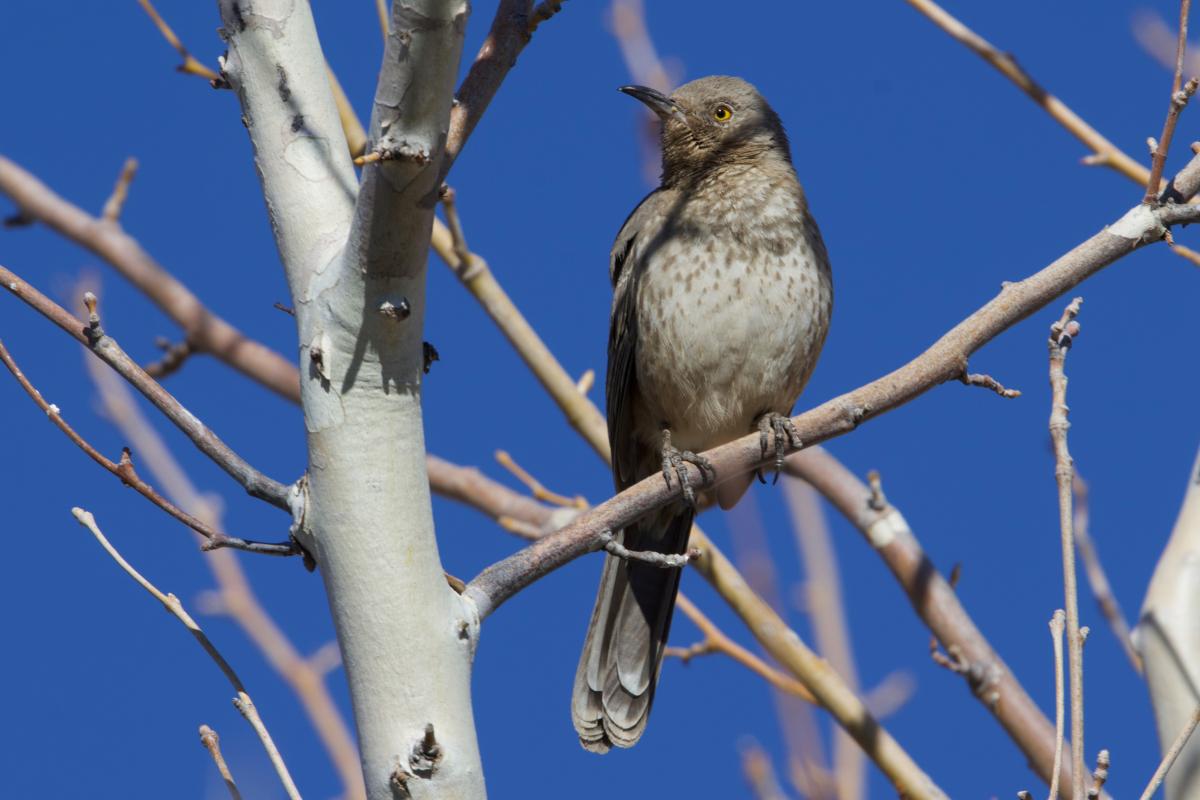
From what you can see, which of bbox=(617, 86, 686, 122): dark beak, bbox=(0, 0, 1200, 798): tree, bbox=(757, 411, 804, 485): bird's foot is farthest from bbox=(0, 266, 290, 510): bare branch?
bbox=(617, 86, 686, 122): dark beak

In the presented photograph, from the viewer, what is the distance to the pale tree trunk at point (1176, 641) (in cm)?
355

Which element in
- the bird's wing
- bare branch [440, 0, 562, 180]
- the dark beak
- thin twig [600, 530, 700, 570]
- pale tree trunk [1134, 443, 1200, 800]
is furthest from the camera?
the dark beak

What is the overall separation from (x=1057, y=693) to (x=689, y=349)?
259 cm

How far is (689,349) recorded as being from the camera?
189 inches

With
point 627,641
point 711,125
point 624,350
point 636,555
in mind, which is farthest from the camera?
point 711,125

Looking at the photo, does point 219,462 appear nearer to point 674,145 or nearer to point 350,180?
point 350,180

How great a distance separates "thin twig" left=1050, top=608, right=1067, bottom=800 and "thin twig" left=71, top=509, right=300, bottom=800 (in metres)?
1.25

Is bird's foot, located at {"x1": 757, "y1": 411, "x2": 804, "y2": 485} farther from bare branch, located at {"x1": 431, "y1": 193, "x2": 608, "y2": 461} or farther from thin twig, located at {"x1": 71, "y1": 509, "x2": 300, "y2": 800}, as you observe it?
thin twig, located at {"x1": 71, "y1": 509, "x2": 300, "y2": 800}

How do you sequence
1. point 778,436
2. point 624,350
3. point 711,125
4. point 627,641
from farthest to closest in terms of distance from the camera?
point 711,125 < point 624,350 < point 627,641 < point 778,436

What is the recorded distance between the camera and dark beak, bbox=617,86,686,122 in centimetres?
566

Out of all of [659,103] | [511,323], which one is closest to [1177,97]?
[511,323]

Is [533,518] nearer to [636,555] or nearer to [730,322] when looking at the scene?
[730,322]

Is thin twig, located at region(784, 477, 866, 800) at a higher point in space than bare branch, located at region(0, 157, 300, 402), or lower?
lower

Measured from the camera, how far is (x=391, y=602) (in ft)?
8.01
